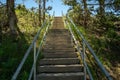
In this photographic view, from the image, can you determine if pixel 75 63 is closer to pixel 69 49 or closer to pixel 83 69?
pixel 83 69

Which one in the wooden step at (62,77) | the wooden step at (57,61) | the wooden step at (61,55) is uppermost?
the wooden step at (61,55)

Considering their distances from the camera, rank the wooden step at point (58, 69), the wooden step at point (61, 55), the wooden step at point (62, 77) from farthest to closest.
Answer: the wooden step at point (61, 55) → the wooden step at point (58, 69) → the wooden step at point (62, 77)

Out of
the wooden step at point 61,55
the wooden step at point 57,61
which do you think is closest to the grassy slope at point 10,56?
the wooden step at point 57,61

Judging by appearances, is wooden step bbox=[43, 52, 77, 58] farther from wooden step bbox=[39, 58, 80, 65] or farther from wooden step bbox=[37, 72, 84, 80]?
wooden step bbox=[37, 72, 84, 80]

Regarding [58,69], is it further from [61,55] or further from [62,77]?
[61,55]

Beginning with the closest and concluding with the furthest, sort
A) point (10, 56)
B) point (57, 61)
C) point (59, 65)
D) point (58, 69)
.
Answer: point (58, 69) → point (59, 65) → point (57, 61) → point (10, 56)

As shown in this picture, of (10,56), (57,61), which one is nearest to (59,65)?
(57,61)

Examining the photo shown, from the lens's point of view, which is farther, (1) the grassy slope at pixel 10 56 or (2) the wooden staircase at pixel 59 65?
(1) the grassy slope at pixel 10 56

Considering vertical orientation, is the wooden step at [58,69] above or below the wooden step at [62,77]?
above

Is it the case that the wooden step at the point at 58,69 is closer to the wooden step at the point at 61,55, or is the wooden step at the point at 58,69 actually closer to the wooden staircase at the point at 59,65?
the wooden staircase at the point at 59,65

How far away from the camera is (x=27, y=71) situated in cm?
915

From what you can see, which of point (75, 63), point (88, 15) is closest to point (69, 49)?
point (75, 63)

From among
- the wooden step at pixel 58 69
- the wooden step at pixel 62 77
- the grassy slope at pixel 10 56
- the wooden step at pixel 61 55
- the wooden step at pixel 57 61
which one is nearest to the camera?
the wooden step at pixel 62 77

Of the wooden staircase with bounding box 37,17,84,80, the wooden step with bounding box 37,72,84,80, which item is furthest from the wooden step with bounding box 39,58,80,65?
the wooden step with bounding box 37,72,84,80
